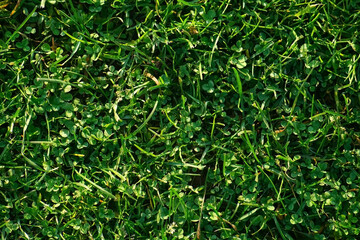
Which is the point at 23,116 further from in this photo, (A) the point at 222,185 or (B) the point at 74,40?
(A) the point at 222,185

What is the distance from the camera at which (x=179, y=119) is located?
2.64 metres

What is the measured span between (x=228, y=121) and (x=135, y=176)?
56 centimetres

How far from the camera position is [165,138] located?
2611 mm

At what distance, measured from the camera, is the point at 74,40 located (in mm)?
2637

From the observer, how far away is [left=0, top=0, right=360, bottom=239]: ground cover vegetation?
2588mm

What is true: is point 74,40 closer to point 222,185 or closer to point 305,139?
point 222,185

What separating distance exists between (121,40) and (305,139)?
42.7 inches

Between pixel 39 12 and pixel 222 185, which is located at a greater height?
pixel 39 12

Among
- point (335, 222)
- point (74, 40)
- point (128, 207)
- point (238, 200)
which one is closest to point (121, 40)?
point (74, 40)

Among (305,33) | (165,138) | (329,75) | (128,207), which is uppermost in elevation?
(305,33)

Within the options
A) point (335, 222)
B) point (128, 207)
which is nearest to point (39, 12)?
point (128, 207)

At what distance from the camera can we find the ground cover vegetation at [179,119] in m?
2.59

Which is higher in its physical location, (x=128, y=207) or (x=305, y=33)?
(x=305, y=33)

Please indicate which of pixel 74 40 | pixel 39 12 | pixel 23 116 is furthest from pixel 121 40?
pixel 23 116
